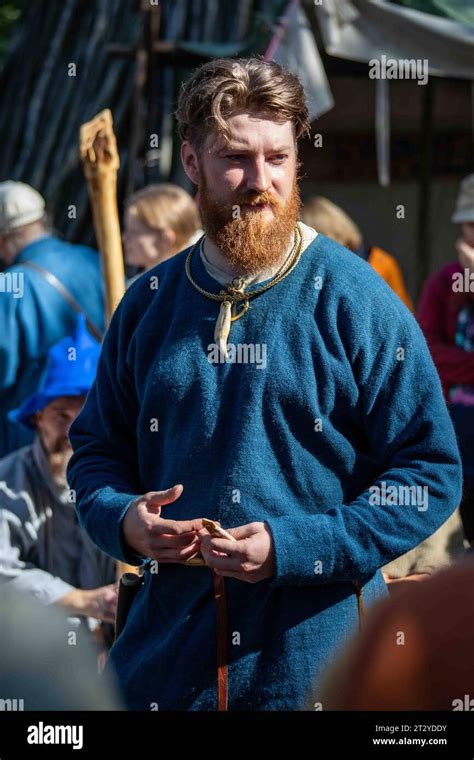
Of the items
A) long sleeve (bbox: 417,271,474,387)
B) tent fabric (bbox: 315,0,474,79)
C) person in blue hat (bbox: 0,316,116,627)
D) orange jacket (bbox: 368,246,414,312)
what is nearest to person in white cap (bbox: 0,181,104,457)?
person in blue hat (bbox: 0,316,116,627)

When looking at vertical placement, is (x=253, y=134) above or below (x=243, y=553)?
above

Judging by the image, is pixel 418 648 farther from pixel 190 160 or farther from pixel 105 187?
pixel 105 187

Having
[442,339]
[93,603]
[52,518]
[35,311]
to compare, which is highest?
[35,311]

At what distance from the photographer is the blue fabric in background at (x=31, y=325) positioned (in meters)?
5.69

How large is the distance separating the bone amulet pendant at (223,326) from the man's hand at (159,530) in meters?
0.28

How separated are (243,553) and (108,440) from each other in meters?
0.48

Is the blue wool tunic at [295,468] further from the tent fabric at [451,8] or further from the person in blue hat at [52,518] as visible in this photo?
the tent fabric at [451,8]

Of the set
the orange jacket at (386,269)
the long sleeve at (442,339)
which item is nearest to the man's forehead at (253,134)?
the long sleeve at (442,339)


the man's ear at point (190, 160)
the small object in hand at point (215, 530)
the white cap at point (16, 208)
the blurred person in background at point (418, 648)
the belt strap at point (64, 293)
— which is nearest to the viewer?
the blurred person in background at point (418, 648)

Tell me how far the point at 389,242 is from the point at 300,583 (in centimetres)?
652

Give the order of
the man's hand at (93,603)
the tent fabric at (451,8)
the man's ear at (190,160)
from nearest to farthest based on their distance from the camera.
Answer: the man's ear at (190,160) < the man's hand at (93,603) < the tent fabric at (451,8)

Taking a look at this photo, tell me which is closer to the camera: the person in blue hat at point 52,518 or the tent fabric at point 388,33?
the person in blue hat at point 52,518

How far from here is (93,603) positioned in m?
4.40

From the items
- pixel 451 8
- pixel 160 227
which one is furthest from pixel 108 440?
pixel 451 8
